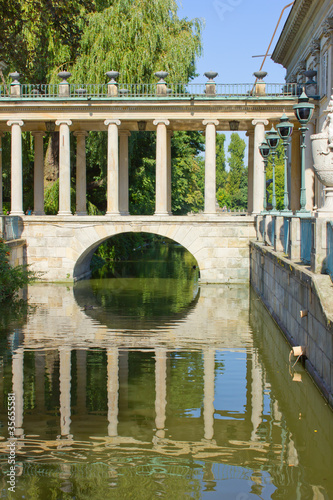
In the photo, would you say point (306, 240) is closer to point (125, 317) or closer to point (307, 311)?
point (307, 311)

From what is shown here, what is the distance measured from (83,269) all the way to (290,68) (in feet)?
70.8

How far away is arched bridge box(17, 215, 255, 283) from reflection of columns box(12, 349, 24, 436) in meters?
15.2

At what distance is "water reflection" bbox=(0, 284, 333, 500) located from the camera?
8.57 metres

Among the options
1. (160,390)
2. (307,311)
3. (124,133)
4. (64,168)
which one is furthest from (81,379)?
(124,133)

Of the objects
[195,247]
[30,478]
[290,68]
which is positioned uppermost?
[290,68]

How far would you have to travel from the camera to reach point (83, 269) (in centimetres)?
3391

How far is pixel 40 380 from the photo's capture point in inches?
531

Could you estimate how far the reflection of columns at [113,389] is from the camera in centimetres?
1070

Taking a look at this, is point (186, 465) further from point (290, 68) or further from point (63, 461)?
point (290, 68)

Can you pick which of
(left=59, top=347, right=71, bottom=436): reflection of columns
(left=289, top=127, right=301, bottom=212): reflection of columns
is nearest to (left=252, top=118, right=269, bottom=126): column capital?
(left=289, top=127, right=301, bottom=212): reflection of columns

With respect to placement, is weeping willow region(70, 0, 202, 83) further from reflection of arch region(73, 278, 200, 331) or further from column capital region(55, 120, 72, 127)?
reflection of arch region(73, 278, 200, 331)

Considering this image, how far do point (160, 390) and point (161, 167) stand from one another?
Result: 66.0 feet

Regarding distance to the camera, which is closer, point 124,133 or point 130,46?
point 124,133

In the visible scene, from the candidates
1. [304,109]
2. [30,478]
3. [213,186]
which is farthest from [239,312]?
[30,478]
